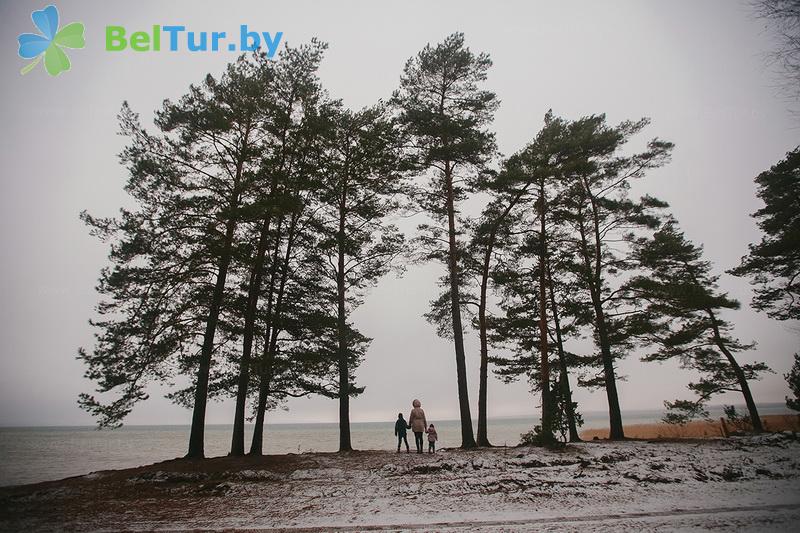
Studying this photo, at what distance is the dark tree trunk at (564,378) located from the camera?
50.6ft

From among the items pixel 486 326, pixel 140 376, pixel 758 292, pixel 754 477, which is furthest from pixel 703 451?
pixel 140 376

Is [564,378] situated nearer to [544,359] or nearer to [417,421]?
[544,359]

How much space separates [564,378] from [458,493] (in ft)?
38.0

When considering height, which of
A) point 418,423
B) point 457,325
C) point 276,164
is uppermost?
point 276,164

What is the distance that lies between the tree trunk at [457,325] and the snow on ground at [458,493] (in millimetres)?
2689

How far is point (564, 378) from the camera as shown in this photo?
17297 mm

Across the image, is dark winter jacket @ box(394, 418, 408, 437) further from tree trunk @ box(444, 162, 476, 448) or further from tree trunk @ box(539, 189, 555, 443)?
tree trunk @ box(539, 189, 555, 443)

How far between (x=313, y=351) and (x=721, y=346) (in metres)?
20.4

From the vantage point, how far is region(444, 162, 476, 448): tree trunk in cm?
1420

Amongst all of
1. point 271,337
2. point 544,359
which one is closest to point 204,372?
point 271,337

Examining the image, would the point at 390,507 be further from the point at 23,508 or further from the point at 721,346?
the point at 721,346

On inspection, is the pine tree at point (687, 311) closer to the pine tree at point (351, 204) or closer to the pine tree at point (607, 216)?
the pine tree at point (607, 216)

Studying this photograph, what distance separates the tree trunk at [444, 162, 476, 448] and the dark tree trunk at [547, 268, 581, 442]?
403 cm

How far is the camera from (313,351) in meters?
14.0
